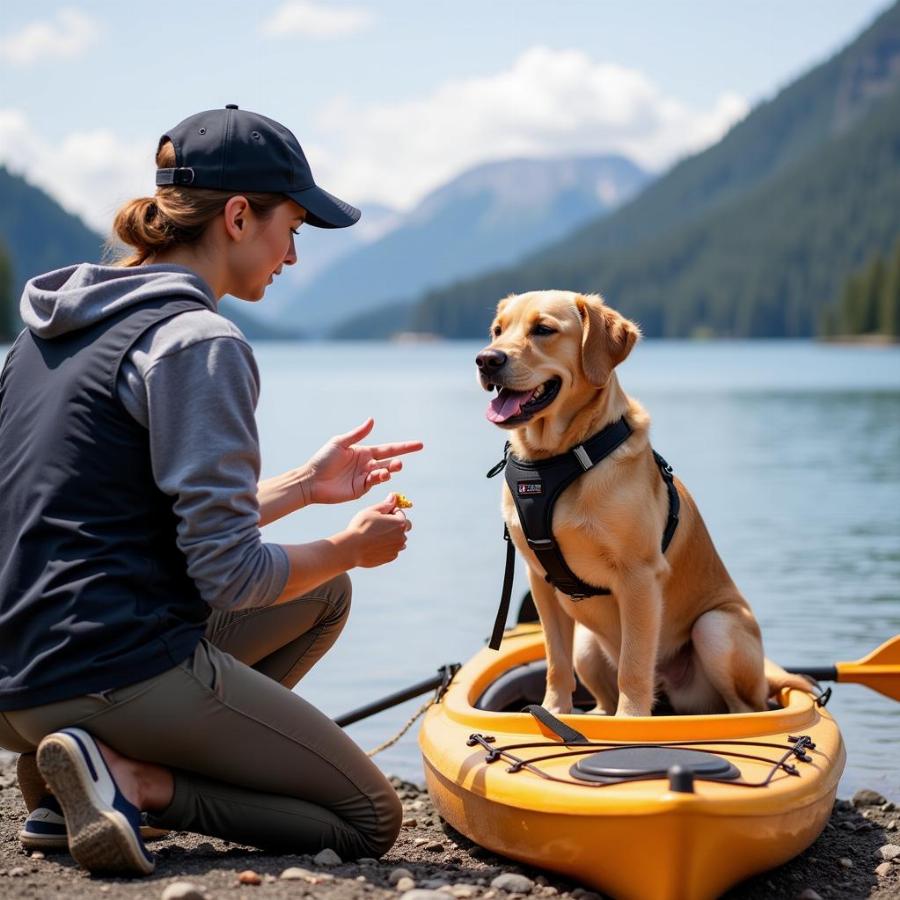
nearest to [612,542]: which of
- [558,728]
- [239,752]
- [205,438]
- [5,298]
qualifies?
[558,728]

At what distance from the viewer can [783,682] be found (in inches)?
232

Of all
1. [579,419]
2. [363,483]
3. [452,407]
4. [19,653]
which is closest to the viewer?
[19,653]

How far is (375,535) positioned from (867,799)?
3358mm

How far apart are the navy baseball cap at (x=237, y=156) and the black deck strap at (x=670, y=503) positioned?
2010 mm

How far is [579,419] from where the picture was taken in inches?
210

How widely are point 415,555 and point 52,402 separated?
11.4 meters

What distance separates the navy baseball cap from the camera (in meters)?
4.10

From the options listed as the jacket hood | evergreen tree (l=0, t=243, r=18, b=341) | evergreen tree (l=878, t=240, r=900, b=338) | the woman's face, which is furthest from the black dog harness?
evergreen tree (l=878, t=240, r=900, b=338)

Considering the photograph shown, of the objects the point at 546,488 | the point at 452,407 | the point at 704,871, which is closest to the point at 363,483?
the point at 546,488

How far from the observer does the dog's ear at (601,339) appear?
17.3 feet

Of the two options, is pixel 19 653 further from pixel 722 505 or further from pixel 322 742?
pixel 722 505

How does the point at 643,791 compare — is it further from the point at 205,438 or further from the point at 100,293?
the point at 100,293

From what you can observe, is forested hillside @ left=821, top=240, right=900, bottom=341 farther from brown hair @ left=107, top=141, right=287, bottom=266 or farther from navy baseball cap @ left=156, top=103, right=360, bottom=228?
brown hair @ left=107, top=141, right=287, bottom=266

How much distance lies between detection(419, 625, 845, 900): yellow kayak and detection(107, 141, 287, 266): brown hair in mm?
2195
